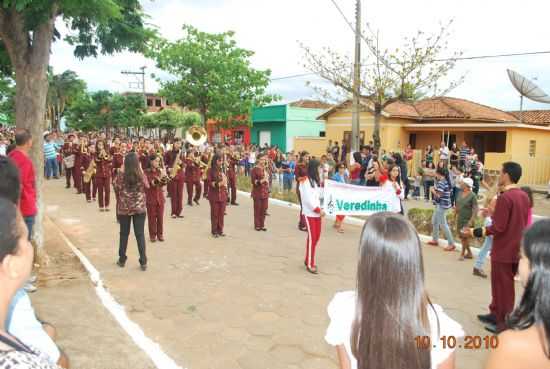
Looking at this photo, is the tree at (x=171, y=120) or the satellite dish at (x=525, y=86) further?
the tree at (x=171, y=120)

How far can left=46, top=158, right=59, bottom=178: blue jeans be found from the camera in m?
18.9

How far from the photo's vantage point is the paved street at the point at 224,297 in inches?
168

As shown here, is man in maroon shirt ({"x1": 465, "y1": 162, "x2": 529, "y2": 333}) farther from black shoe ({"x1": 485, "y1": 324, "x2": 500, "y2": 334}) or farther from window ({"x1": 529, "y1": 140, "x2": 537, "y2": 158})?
window ({"x1": 529, "y1": 140, "x2": 537, "y2": 158})

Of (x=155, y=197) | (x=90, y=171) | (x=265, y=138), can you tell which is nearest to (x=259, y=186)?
(x=155, y=197)

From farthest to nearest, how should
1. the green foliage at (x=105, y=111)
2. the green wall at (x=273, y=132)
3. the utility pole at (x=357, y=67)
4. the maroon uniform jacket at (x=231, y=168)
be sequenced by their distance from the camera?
the green foliage at (x=105, y=111)
the green wall at (x=273, y=132)
the utility pole at (x=357, y=67)
the maroon uniform jacket at (x=231, y=168)

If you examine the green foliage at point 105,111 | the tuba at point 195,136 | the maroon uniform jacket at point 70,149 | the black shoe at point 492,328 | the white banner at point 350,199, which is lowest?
the black shoe at point 492,328

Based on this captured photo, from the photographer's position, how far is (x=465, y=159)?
1755cm

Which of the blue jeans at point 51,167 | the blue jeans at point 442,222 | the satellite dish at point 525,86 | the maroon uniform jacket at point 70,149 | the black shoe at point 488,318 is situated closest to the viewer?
the black shoe at point 488,318

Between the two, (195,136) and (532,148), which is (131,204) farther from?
(532,148)

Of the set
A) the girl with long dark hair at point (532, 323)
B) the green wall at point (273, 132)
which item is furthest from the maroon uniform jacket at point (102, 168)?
the green wall at point (273, 132)

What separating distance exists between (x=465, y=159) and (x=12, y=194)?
1713cm

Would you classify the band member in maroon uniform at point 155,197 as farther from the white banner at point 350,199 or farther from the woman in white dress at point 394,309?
the woman in white dress at point 394,309

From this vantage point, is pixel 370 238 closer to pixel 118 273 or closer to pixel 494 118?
pixel 118 273

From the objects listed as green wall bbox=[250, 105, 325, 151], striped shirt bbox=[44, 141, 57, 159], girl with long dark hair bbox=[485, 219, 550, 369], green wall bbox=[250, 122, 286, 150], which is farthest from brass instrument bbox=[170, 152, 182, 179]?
green wall bbox=[250, 122, 286, 150]
